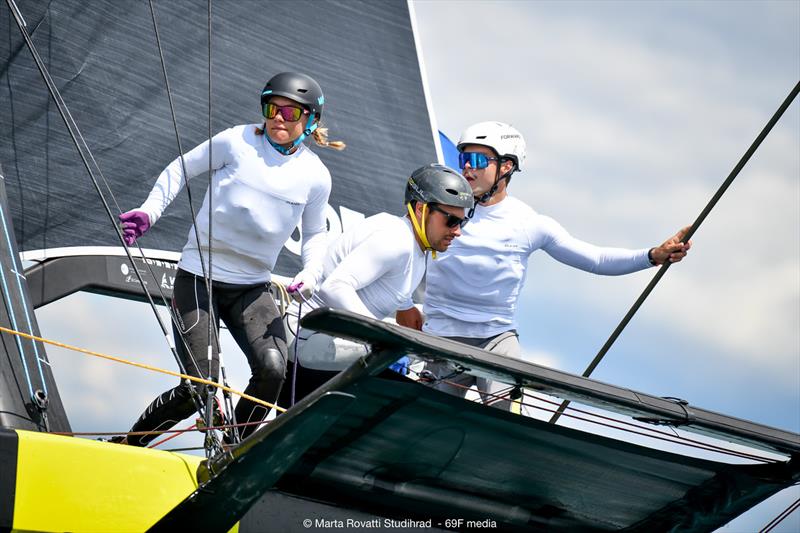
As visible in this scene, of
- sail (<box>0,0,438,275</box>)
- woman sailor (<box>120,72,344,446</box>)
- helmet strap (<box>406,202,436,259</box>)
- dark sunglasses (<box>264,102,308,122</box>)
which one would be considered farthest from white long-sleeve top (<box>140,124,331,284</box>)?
sail (<box>0,0,438,275</box>)

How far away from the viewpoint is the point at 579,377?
230 centimetres

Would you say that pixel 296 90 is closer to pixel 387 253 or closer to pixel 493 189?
pixel 387 253

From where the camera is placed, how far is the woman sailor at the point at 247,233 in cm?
390

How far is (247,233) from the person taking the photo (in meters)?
4.04

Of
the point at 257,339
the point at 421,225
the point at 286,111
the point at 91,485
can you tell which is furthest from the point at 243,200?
the point at 91,485

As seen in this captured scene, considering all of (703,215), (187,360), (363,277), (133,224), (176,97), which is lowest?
(187,360)

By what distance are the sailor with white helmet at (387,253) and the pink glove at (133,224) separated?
0.60 meters

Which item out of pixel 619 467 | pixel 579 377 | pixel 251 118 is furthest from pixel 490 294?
pixel 251 118

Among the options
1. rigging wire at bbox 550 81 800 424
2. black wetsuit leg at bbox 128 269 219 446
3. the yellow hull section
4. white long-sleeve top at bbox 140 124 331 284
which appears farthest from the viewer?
white long-sleeve top at bbox 140 124 331 284

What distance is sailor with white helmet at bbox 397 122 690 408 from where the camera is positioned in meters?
4.39

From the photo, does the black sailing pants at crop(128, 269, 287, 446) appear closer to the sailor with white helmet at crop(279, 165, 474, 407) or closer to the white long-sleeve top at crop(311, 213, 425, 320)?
the sailor with white helmet at crop(279, 165, 474, 407)

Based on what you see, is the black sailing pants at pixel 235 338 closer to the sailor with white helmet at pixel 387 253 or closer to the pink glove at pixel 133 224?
Answer: the sailor with white helmet at pixel 387 253

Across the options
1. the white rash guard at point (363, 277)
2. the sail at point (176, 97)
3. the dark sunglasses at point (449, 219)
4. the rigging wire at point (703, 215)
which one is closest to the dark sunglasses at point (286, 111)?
the white rash guard at point (363, 277)

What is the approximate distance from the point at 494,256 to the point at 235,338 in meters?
1.02
